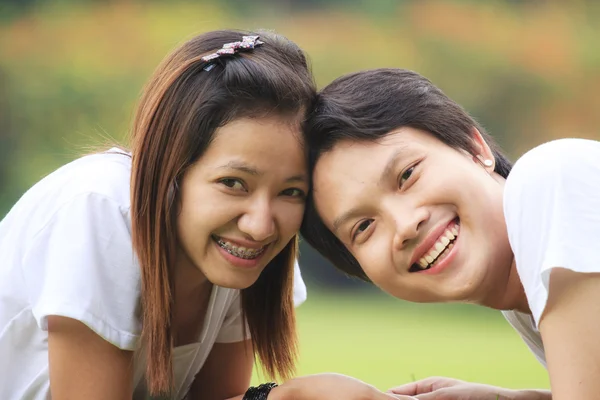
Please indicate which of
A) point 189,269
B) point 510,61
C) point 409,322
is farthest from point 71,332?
point 510,61

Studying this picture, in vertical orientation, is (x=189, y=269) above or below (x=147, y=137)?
below

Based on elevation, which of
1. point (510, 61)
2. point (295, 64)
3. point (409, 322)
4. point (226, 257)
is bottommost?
point (409, 322)

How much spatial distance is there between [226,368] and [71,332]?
2.06ft

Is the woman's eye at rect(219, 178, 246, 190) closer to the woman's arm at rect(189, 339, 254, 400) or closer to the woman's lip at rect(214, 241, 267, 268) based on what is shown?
the woman's lip at rect(214, 241, 267, 268)

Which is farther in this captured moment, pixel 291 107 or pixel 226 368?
pixel 226 368

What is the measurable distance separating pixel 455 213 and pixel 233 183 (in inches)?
16.8

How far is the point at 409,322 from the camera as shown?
6074 mm

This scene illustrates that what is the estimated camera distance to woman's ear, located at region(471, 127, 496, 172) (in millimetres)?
1741

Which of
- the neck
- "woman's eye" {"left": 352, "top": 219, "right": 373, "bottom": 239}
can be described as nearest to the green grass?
the neck

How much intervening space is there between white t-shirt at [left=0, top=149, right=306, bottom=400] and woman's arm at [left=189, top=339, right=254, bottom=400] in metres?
0.33

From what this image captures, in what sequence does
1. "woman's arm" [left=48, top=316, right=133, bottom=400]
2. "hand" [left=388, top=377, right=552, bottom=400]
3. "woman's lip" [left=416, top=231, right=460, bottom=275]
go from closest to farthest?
1. "woman's lip" [left=416, top=231, right=460, bottom=275]
2. "woman's arm" [left=48, top=316, right=133, bottom=400]
3. "hand" [left=388, top=377, right=552, bottom=400]

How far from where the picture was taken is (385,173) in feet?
5.36

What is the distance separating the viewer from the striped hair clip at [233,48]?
68.4 inches

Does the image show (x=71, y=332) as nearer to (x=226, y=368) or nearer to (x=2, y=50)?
(x=226, y=368)
